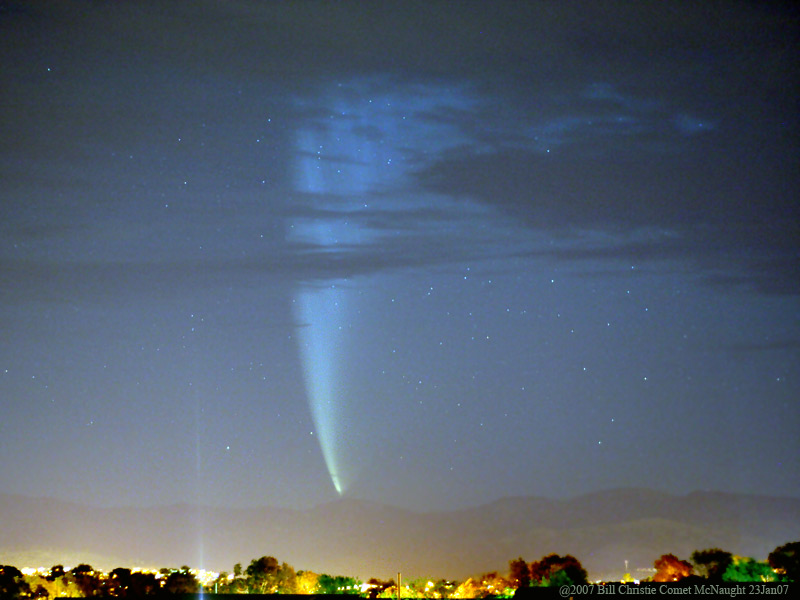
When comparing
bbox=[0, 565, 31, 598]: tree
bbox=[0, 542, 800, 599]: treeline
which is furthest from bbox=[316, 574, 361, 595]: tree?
bbox=[0, 565, 31, 598]: tree

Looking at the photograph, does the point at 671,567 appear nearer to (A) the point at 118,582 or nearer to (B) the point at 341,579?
(B) the point at 341,579

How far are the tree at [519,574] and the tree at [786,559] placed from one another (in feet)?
73.3

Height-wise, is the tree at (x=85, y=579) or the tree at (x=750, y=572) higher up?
the tree at (x=85, y=579)

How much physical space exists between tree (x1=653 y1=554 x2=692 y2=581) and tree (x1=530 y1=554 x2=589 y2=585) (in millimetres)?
6367

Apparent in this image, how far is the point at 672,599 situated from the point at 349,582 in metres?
60.6

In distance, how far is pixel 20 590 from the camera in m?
78.7

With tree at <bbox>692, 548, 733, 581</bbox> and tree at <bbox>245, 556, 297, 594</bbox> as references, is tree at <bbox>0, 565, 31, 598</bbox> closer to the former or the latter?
tree at <bbox>245, 556, 297, 594</bbox>

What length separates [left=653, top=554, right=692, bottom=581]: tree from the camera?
284 ft

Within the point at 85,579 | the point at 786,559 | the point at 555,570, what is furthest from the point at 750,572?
the point at 85,579

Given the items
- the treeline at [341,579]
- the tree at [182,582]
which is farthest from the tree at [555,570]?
the tree at [182,582]

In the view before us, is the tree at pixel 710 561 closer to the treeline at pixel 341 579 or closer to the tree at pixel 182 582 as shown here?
the treeline at pixel 341 579

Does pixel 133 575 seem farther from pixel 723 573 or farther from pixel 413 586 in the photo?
pixel 723 573

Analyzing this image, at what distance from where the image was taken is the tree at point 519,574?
94.2 metres

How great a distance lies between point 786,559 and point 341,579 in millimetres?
37447
